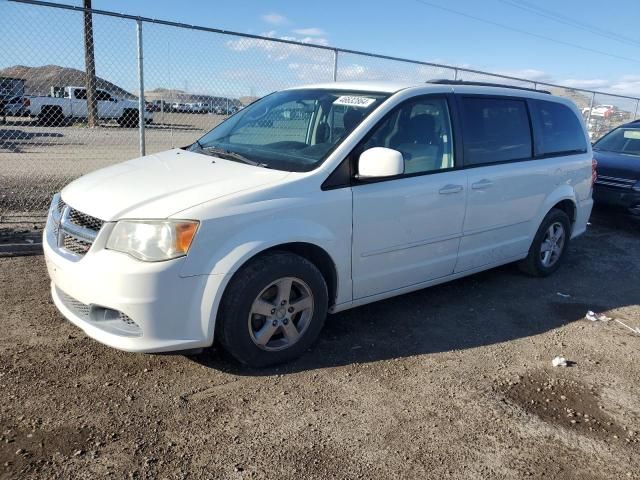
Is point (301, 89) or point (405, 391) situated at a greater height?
point (301, 89)

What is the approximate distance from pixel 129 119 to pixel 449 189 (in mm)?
15829

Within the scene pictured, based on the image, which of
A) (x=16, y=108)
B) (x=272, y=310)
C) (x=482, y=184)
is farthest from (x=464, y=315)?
(x=16, y=108)

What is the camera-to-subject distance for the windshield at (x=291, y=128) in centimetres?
371

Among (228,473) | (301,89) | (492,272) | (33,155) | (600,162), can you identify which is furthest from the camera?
(33,155)

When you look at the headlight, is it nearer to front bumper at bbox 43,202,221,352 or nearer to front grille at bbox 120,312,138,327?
front bumper at bbox 43,202,221,352

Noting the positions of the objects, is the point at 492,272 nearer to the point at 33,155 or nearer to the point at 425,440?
the point at 425,440

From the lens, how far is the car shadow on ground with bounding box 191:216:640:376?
12.4ft

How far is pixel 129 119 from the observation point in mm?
17797

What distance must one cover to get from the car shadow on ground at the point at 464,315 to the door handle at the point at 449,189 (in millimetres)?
1057

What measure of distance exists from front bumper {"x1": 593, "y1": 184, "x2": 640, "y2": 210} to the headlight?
22.6 ft

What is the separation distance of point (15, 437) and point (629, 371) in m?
3.85

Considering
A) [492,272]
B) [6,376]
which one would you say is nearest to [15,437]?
[6,376]

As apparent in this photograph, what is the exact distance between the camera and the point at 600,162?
834 cm

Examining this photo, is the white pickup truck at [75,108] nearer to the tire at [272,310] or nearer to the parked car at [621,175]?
the parked car at [621,175]
